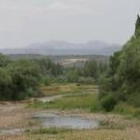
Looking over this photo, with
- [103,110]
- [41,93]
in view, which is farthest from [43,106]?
[41,93]

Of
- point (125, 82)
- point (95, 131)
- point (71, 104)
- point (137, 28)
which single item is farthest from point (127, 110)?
point (137, 28)

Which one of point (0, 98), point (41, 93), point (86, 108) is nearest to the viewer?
point (86, 108)

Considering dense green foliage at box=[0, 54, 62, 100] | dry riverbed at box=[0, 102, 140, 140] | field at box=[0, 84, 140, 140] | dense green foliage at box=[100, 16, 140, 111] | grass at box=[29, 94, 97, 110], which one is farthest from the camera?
dense green foliage at box=[0, 54, 62, 100]

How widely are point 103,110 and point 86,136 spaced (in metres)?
34.7

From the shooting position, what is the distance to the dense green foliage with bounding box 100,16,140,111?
246ft

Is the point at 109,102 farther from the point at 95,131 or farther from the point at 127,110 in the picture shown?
the point at 95,131

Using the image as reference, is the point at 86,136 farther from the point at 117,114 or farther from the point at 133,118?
the point at 117,114

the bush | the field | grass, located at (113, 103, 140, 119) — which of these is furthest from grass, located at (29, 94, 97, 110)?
grass, located at (113, 103, 140, 119)

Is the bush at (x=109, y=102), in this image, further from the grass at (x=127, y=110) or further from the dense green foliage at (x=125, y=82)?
the grass at (x=127, y=110)

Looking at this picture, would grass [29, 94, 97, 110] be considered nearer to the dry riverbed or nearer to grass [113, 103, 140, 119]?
the dry riverbed

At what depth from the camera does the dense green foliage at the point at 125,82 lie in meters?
75.1

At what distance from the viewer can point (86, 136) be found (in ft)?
140

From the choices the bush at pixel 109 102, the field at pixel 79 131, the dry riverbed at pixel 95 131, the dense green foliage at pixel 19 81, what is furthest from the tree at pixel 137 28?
the dense green foliage at pixel 19 81

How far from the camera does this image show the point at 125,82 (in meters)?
77.7
